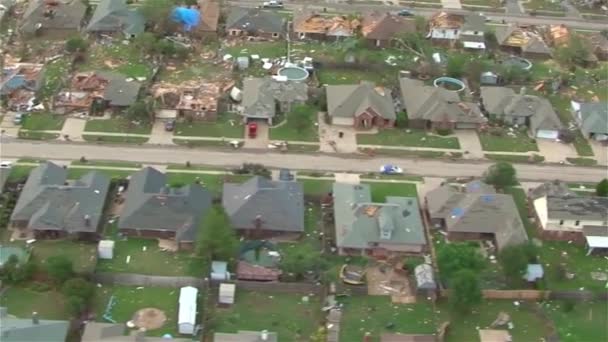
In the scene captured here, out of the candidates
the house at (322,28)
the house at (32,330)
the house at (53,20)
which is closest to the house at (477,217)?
the house at (32,330)

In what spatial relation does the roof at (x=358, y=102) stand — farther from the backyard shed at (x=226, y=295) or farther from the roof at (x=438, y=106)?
the backyard shed at (x=226, y=295)

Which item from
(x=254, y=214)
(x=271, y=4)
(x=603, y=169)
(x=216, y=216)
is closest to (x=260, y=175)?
(x=254, y=214)

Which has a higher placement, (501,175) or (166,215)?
(501,175)

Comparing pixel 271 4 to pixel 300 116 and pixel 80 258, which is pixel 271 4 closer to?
pixel 300 116

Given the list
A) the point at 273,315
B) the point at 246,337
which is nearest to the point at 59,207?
the point at 273,315

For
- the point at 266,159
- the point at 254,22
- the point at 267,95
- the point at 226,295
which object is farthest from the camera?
the point at 254,22

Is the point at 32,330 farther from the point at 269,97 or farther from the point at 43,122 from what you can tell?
the point at 269,97

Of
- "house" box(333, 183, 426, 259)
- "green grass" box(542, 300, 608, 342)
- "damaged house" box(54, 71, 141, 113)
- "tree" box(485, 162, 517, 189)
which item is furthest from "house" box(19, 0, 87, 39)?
"green grass" box(542, 300, 608, 342)
